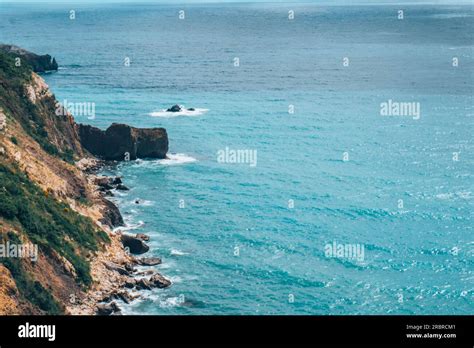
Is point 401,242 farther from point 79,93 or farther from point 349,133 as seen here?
point 79,93

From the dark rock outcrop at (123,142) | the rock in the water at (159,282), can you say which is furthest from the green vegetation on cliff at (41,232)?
the dark rock outcrop at (123,142)

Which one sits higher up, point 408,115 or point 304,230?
point 408,115

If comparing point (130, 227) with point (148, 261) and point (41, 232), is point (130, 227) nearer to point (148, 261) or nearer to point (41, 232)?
point (148, 261)

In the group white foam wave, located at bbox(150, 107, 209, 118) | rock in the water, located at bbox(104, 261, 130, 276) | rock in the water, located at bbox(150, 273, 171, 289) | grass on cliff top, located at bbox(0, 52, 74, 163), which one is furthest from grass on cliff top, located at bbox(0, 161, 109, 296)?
white foam wave, located at bbox(150, 107, 209, 118)

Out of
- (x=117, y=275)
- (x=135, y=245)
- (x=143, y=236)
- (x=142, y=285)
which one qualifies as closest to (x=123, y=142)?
(x=143, y=236)

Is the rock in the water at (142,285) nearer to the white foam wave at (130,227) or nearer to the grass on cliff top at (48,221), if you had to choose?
the grass on cliff top at (48,221)

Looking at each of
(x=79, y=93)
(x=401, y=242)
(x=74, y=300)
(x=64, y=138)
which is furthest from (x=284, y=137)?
(x=74, y=300)
